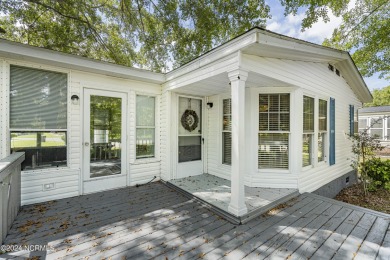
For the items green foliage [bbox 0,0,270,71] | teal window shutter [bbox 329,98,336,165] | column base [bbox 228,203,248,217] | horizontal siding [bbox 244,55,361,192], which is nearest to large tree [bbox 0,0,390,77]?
green foliage [bbox 0,0,270,71]

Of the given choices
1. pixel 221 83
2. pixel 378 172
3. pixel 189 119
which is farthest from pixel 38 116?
pixel 378 172

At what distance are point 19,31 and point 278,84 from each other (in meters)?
9.47

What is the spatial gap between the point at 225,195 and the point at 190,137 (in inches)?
79.0

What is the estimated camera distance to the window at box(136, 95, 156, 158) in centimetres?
459

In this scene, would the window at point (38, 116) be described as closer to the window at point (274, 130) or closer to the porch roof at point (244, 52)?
the porch roof at point (244, 52)

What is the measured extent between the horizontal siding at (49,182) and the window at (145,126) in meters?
1.43

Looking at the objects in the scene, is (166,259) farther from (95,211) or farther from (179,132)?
(179,132)

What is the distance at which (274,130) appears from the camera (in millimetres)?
4137

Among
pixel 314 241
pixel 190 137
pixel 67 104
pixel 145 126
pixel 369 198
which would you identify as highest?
pixel 67 104

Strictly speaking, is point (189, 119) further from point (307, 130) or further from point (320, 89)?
point (320, 89)

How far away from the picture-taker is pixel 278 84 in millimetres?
3891

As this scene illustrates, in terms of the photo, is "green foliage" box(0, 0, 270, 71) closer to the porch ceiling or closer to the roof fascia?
the porch ceiling

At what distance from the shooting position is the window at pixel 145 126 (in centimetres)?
459

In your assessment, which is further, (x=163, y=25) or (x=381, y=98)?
(x=381, y=98)
